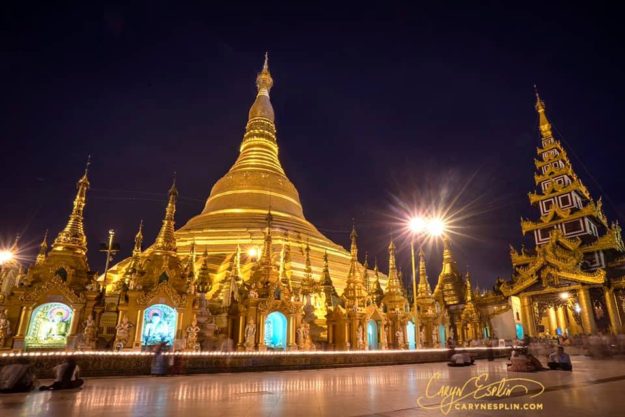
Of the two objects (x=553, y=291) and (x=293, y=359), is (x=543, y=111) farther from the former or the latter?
(x=293, y=359)

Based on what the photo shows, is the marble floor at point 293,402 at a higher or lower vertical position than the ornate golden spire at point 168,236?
lower

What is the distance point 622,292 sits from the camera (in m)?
27.7

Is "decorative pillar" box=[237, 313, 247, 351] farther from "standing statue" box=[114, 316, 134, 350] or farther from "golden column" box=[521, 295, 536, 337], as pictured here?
"golden column" box=[521, 295, 536, 337]

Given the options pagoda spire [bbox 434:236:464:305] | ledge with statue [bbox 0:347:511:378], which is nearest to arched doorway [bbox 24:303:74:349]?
ledge with statue [bbox 0:347:511:378]

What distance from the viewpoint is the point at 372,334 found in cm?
2464

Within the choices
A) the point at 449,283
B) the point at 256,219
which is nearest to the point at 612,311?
the point at 449,283

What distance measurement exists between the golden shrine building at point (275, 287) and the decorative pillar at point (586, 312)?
7cm

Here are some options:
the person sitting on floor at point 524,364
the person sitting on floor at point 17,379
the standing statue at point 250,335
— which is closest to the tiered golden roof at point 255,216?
the standing statue at point 250,335

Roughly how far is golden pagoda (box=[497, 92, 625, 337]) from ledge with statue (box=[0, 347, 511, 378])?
1991 centimetres

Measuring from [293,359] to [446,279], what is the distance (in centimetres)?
3057

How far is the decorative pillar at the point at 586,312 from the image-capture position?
27.5 meters

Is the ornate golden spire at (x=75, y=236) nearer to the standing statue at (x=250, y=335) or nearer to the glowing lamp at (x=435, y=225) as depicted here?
the standing statue at (x=250, y=335)

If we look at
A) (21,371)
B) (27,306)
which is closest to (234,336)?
(27,306)

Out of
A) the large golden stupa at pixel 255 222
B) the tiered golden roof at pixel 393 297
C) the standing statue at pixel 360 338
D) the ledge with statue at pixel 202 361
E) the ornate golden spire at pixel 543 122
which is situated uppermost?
the ornate golden spire at pixel 543 122
